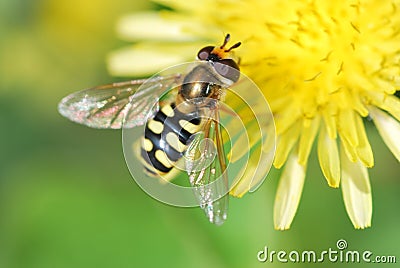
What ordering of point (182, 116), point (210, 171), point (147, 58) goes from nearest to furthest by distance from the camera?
point (210, 171) → point (182, 116) → point (147, 58)

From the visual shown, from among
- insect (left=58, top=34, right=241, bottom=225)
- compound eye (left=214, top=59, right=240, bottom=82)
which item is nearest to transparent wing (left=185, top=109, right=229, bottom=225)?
insect (left=58, top=34, right=241, bottom=225)

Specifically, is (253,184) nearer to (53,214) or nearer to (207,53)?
(207,53)

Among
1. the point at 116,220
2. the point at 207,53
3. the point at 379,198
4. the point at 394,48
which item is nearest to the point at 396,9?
the point at 394,48

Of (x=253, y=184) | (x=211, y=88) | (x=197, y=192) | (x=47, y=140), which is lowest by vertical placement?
(x=197, y=192)

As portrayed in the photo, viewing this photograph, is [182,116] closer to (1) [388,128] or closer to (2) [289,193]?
(2) [289,193]

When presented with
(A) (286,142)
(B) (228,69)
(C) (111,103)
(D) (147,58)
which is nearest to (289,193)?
(A) (286,142)

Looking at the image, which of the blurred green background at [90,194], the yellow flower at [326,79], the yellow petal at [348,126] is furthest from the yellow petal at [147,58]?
the yellow petal at [348,126]
